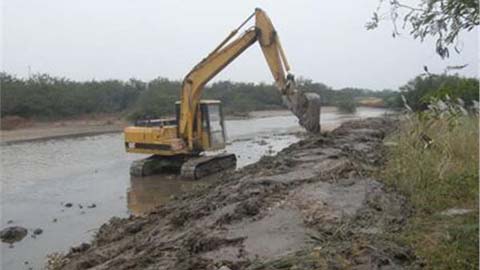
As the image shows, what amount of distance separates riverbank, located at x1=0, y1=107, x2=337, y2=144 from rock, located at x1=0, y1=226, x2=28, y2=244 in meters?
17.9

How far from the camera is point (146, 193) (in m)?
11.1

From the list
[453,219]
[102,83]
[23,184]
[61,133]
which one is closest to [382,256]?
[453,219]

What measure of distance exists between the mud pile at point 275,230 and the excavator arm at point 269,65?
15.5 ft

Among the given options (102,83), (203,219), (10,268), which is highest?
(102,83)

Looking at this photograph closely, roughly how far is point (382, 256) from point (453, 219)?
1.11 m

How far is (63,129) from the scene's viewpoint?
106ft

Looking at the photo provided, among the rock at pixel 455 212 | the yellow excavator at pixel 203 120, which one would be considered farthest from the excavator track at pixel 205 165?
the rock at pixel 455 212

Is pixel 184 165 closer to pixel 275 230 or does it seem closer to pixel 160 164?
pixel 160 164

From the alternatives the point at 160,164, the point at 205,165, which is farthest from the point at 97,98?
the point at 205,165

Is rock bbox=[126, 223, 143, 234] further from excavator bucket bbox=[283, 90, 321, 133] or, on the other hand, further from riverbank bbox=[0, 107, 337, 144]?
riverbank bbox=[0, 107, 337, 144]

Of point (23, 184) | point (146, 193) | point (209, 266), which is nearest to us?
point (209, 266)

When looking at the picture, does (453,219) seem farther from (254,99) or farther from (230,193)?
(254,99)

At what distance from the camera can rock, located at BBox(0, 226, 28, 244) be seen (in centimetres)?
754

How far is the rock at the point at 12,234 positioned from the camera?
7539mm
